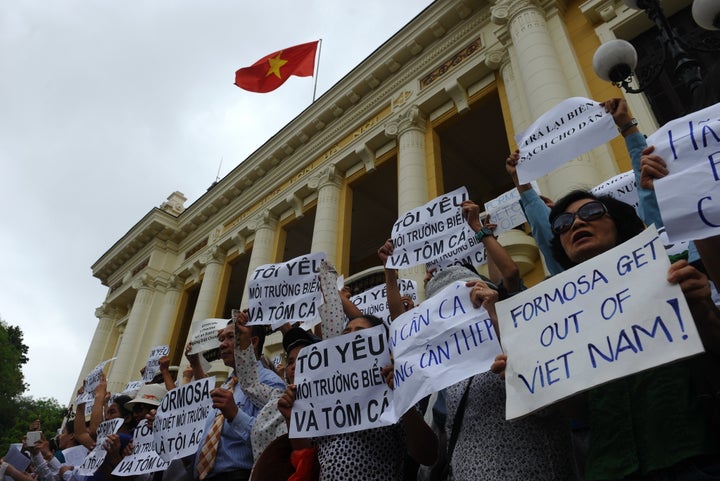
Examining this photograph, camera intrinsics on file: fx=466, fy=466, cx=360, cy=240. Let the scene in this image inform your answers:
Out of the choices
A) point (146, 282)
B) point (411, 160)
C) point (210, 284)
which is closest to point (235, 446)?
point (411, 160)

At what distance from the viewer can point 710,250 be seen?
5.39ft

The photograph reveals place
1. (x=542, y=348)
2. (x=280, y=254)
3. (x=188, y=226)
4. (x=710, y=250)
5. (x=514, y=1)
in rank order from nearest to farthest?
1. (x=710, y=250)
2. (x=542, y=348)
3. (x=514, y=1)
4. (x=280, y=254)
5. (x=188, y=226)

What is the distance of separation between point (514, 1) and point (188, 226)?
1505 centimetres

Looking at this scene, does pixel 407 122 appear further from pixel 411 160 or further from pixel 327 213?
pixel 327 213

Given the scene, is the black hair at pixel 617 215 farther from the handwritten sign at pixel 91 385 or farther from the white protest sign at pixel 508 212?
the handwritten sign at pixel 91 385

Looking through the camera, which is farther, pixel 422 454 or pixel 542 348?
pixel 422 454

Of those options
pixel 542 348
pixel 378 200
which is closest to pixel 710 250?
pixel 542 348

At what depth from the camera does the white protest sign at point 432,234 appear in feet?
13.6

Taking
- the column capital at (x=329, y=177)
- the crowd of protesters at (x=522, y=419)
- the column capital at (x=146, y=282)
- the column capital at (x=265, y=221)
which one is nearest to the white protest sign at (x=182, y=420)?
the crowd of protesters at (x=522, y=419)

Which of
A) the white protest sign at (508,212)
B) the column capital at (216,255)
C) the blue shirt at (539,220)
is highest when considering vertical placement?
the column capital at (216,255)

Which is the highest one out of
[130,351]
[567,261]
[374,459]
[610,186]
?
[130,351]

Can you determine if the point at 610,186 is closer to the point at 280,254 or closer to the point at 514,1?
the point at 514,1

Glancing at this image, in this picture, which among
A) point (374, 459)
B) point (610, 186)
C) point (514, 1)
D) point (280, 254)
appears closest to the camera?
point (374, 459)

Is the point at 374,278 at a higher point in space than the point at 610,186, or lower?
higher
